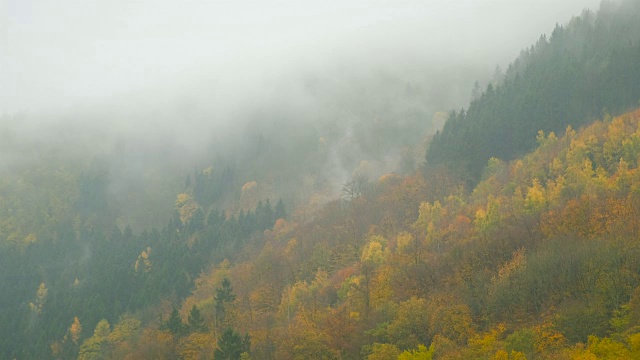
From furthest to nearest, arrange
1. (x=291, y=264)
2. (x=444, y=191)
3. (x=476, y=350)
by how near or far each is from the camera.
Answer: (x=444, y=191) < (x=291, y=264) < (x=476, y=350)

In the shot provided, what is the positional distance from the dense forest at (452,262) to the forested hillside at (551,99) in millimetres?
494

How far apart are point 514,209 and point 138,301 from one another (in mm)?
110290

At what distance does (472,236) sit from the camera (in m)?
96.4

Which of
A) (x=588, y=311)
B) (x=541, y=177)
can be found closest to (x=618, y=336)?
(x=588, y=311)

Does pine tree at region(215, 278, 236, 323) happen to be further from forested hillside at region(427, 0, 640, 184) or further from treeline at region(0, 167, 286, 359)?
forested hillside at region(427, 0, 640, 184)

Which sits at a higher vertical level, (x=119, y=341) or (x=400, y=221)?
(x=400, y=221)

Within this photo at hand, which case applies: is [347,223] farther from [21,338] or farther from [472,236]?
[21,338]

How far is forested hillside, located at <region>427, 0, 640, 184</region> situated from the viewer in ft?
445

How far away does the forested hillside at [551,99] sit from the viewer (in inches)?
5335

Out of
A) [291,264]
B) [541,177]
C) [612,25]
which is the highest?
[612,25]

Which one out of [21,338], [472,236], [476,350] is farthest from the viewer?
[21,338]

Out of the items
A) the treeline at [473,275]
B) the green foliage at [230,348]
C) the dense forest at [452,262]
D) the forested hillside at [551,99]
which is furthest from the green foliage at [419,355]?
the forested hillside at [551,99]

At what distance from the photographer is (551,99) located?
5600 inches

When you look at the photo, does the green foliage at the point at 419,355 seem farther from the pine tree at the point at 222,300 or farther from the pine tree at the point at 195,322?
the pine tree at the point at 222,300
